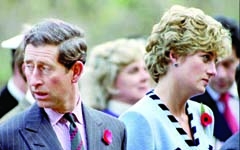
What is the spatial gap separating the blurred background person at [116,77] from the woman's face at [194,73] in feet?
6.84

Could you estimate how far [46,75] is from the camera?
4613mm

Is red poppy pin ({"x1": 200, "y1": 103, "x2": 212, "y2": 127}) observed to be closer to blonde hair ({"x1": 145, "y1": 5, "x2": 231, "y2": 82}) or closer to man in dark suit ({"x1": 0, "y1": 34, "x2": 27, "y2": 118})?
blonde hair ({"x1": 145, "y1": 5, "x2": 231, "y2": 82})

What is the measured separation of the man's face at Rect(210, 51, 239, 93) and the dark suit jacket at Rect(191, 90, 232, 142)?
0.14 m

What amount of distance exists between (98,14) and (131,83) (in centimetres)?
443

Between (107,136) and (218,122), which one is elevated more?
(107,136)

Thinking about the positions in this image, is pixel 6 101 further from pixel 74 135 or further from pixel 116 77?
pixel 74 135

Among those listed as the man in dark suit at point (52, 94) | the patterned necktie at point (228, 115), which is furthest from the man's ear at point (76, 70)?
the patterned necktie at point (228, 115)

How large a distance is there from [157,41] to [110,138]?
631 millimetres

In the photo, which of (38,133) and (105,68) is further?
(105,68)

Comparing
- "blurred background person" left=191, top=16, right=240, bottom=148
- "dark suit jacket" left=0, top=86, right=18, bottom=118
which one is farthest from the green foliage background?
"dark suit jacket" left=0, top=86, right=18, bottom=118

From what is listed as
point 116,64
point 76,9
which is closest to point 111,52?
point 116,64

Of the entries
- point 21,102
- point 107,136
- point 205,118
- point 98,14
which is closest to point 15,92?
point 21,102

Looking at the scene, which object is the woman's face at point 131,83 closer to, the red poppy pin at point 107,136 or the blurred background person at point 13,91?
the blurred background person at point 13,91

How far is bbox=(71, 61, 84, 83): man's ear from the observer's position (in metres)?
4.69
